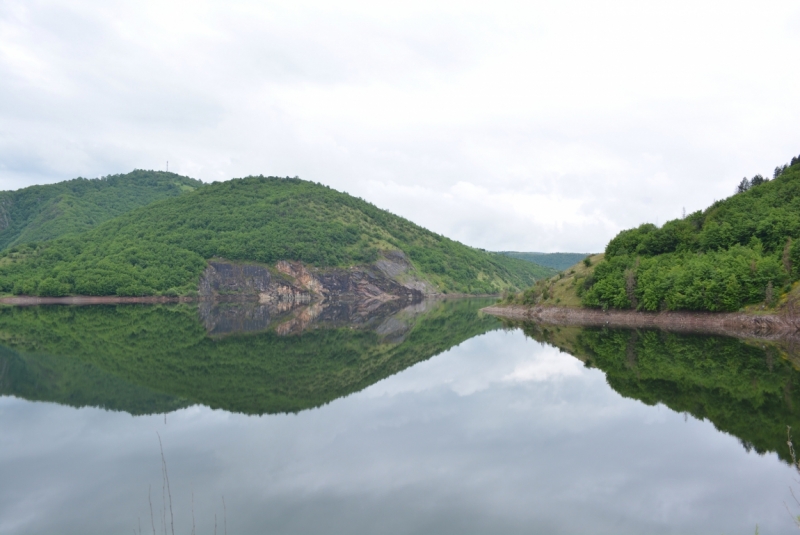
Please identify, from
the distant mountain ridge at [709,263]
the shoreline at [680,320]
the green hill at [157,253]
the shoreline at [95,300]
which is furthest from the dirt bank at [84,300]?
the distant mountain ridge at [709,263]

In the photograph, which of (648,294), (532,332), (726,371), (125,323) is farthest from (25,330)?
(648,294)

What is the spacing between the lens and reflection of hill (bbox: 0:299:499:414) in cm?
2653

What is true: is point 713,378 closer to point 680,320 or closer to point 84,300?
point 680,320

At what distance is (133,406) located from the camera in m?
24.6

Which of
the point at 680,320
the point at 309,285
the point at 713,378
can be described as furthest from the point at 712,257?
the point at 309,285

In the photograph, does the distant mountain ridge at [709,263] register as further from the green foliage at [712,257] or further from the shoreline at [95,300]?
the shoreline at [95,300]

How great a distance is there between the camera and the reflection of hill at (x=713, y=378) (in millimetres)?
20609

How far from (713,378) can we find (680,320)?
38.3 m

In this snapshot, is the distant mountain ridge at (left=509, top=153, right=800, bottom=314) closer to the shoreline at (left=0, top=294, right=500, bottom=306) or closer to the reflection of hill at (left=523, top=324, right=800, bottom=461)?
the reflection of hill at (left=523, top=324, right=800, bottom=461)

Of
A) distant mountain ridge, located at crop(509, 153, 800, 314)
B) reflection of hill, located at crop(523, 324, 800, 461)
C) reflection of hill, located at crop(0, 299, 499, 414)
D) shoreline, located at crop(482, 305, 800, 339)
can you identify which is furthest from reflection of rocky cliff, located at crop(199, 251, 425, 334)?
reflection of hill, located at crop(523, 324, 800, 461)

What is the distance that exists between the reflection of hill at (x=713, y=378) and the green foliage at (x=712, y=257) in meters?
11.1

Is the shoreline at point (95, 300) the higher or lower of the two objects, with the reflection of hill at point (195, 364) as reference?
higher

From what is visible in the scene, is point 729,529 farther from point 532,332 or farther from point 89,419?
point 532,332

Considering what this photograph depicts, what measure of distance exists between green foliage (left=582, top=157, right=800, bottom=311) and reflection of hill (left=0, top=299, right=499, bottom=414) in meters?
21.5
